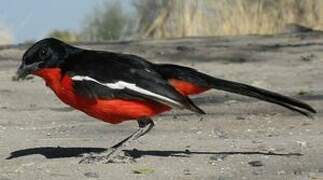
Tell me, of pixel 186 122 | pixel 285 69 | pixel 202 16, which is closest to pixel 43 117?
pixel 186 122

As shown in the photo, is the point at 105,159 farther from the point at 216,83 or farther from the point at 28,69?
the point at 216,83

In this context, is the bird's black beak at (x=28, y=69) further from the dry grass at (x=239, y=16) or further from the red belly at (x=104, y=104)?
the dry grass at (x=239, y=16)

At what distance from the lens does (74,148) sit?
7711mm

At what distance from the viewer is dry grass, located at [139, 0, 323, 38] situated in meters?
17.5

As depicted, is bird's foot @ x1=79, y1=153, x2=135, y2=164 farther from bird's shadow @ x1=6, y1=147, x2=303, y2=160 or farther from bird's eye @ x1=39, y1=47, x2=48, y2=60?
bird's eye @ x1=39, y1=47, x2=48, y2=60

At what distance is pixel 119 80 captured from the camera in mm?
6602

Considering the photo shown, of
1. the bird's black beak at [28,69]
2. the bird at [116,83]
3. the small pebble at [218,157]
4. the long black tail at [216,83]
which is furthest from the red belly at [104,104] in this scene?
the small pebble at [218,157]

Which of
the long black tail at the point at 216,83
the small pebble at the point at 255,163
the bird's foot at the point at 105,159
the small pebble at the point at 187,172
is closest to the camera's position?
the small pebble at the point at 187,172

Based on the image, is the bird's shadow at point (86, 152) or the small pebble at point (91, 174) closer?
the small pebble at point (91, 174)

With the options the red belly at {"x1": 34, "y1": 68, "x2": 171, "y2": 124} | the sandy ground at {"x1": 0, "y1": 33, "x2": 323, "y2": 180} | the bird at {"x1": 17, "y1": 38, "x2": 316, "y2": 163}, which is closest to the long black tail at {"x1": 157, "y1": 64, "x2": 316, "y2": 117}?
the bird at {"x1": 17, "y1": 38, "x2": 316, "y2": 163}

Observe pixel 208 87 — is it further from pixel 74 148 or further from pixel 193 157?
pixel 74 148

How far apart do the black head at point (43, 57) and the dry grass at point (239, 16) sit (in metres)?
10.7

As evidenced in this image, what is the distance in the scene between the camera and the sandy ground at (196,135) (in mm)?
6699

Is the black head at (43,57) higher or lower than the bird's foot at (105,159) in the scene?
higher
